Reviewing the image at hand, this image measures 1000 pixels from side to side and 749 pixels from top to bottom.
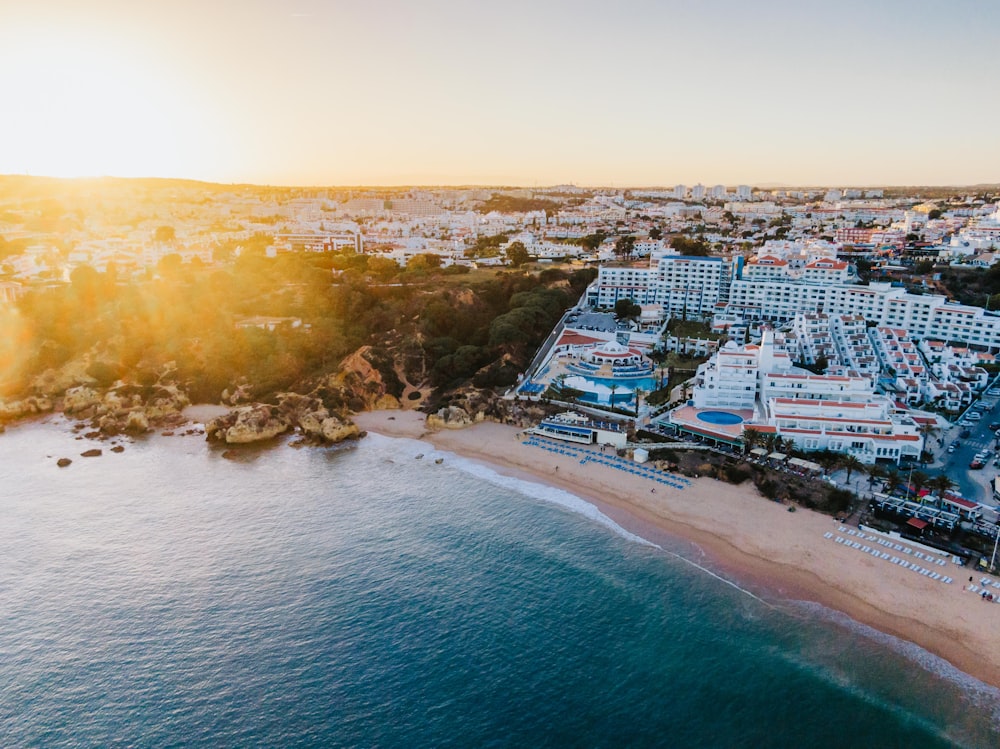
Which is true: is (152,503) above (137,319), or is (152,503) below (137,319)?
below

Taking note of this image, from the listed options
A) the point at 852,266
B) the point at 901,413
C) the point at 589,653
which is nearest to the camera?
the point at 589,653

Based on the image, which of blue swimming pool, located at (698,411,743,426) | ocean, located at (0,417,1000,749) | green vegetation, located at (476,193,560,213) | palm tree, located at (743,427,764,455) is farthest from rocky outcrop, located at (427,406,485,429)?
green vegetation, located at (476,193,560,213)

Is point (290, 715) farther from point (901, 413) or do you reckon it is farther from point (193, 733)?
point (901, 413)

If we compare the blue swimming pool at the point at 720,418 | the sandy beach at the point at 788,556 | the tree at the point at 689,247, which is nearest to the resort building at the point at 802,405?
the blue swimming pool at the point at 720,418

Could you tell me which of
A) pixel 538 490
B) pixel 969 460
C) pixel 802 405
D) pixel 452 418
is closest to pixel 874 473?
pixel 802 405

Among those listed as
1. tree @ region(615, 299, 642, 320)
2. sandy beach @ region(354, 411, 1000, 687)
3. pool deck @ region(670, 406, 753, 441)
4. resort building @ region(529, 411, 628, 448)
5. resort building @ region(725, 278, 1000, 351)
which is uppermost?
resort building @ region(725, 278, 1000, 351)

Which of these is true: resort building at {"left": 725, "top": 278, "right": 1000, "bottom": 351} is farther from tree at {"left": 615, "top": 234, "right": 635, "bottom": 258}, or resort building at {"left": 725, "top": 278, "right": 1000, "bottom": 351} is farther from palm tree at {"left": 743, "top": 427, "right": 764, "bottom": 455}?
palm tree at {"left": 743, "top": 427, "right": 764, "bottom": 455}

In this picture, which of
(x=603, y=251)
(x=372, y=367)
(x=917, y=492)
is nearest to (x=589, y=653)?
(x=917, y=492)
